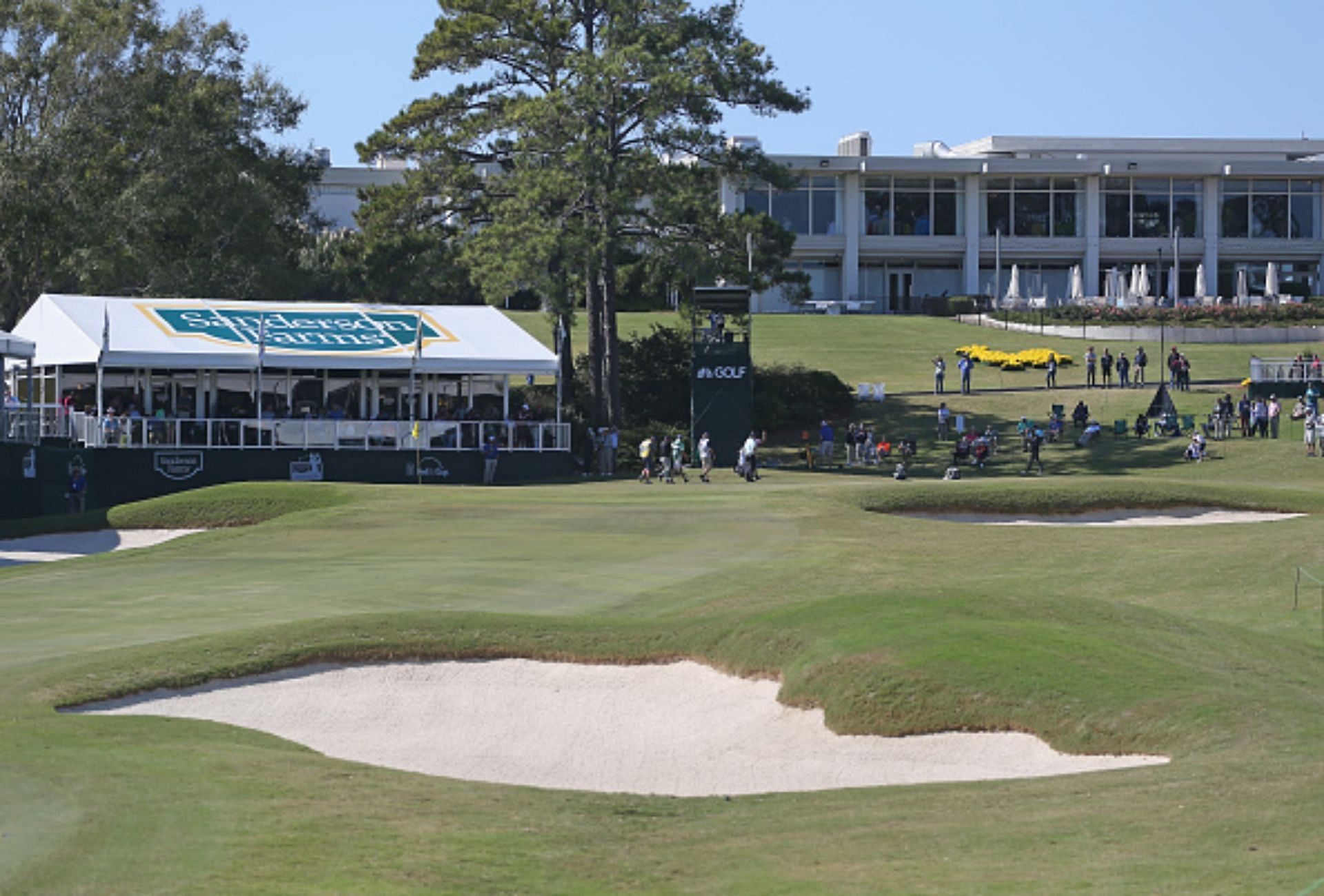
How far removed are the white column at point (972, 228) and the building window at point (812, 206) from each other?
808cm

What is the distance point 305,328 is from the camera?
52719 mm

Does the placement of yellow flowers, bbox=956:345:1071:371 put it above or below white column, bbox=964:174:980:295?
below

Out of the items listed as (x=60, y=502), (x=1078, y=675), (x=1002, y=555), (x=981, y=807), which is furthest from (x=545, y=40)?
(x=981, y=807)

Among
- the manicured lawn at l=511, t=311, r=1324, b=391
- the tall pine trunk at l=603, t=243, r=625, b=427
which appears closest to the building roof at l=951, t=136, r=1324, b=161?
the manicured lawn at l=511, t=311, r=1324, b=391

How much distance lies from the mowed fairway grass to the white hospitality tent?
1118 cm

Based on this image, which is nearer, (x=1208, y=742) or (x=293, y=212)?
(x=1208, y=742)

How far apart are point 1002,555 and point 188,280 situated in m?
46.2

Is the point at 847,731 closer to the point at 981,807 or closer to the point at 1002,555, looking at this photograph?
the point at 981,807

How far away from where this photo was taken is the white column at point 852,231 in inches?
4035

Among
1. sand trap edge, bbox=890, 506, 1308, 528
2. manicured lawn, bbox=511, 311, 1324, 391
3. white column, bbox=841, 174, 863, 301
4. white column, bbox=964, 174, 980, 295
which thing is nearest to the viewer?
sand trap edge, bbox=890, 506, 1308, 528

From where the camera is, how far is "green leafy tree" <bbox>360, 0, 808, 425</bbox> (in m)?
55.5

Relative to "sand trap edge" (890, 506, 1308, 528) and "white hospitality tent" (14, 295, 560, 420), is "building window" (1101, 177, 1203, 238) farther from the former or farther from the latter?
"sand trap edge" (890, 506, 1308, 528)

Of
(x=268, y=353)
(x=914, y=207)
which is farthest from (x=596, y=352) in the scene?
(x=914, y=207)

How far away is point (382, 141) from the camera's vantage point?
194 feet
